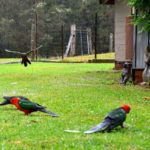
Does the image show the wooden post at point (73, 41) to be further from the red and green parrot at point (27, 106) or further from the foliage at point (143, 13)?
the red and green parrot at point (27, 106)

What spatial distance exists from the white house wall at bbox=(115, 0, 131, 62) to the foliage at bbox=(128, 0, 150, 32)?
9331mm

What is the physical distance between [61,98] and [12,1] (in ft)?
127

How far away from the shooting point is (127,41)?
19906 mm

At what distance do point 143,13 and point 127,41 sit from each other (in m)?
6.62

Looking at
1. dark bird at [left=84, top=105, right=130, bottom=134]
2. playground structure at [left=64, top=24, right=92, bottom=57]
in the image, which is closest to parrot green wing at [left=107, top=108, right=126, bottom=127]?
dark bird at [left=84, top=105, right=130, bottom=134]

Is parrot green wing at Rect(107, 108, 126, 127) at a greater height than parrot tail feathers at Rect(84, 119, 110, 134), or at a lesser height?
greater

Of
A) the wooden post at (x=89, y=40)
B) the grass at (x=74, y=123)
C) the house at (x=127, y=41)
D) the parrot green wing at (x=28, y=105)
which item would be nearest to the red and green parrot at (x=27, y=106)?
the parrot green wing at (x=28, y=105)

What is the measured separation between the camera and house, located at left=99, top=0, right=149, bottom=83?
15008 millimetres

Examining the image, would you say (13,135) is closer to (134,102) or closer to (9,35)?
(134,102)

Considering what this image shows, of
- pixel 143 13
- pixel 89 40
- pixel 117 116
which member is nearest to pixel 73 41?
pixel 89 40

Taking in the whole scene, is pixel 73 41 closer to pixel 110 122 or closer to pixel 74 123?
pixel 74 123

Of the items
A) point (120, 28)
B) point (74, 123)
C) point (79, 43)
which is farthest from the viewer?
point (79, 43)

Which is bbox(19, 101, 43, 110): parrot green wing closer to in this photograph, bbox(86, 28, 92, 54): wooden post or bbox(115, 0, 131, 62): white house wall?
bbox(115, 0, 131, 62): white house wall

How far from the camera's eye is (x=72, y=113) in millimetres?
8023
